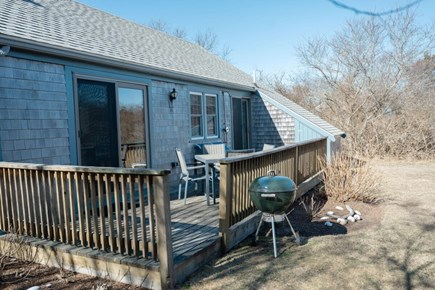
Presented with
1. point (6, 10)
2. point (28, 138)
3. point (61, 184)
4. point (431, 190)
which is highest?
point (6, 10)

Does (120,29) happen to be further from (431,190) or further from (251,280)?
(431,190)

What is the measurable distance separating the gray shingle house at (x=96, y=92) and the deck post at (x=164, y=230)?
2825 mm

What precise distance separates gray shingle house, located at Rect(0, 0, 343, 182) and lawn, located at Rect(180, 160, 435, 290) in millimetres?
3214

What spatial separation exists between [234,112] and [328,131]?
3.15 metres

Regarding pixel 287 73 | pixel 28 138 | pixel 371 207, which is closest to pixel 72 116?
pixel 28 138

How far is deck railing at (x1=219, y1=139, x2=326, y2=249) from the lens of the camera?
13.1ft

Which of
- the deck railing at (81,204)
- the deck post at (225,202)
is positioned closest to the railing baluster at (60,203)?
the deck railing at (81,204)

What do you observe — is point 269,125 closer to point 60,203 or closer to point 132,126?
point 132,126

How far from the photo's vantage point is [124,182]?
328cm

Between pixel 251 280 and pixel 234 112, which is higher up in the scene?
pixel 234 112

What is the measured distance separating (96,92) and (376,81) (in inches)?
591

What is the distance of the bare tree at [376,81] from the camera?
14.6 metres

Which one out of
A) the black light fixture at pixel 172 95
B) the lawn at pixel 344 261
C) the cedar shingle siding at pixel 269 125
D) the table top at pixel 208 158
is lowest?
the lawn at pixel 344 261

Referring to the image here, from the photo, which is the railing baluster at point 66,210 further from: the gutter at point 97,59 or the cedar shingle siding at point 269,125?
the cedar shingle siding at point 269,125
